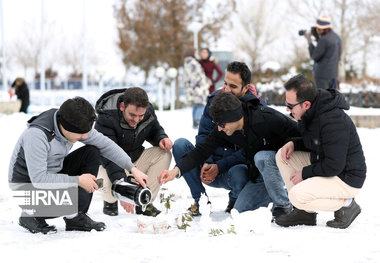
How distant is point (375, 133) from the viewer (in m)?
10.0

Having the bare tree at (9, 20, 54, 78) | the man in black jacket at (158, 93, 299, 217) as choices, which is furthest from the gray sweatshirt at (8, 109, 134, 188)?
the bare tree at (9, 20, 54, 78)

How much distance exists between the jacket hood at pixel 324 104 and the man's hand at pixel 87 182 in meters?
1.47

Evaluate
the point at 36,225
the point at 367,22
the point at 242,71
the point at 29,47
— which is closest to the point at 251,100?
the point at 242,71

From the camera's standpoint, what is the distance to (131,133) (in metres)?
4.50

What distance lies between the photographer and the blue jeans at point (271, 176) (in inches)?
154

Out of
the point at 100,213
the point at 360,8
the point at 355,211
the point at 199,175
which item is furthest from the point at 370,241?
the point at 360,8

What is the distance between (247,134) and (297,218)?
2.30 feet

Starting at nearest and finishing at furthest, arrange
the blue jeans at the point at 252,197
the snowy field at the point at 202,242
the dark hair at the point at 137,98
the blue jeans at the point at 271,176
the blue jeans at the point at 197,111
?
1. the snowy field at the point at 202,242
2. the blue jeans at the point at 271,176
3. the blue jeans at the point at 252,197
4. the dark hair at the point at 137,98
5. the blue jeans at the point at 197,111

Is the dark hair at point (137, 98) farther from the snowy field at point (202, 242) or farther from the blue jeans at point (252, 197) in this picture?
the blue jeans at point (252, 197)

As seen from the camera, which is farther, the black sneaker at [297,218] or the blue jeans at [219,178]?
the blue jeans at [219,178]

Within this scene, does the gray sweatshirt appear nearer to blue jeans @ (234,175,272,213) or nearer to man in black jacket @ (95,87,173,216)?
man in black jacket @ (95,87,173,216)

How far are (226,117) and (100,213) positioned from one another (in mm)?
1424

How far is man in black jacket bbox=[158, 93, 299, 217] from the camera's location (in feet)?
12.5

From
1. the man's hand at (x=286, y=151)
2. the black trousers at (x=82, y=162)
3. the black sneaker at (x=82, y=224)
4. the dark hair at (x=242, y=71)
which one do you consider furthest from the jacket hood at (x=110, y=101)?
the man's hand at (x=286, y=151)
